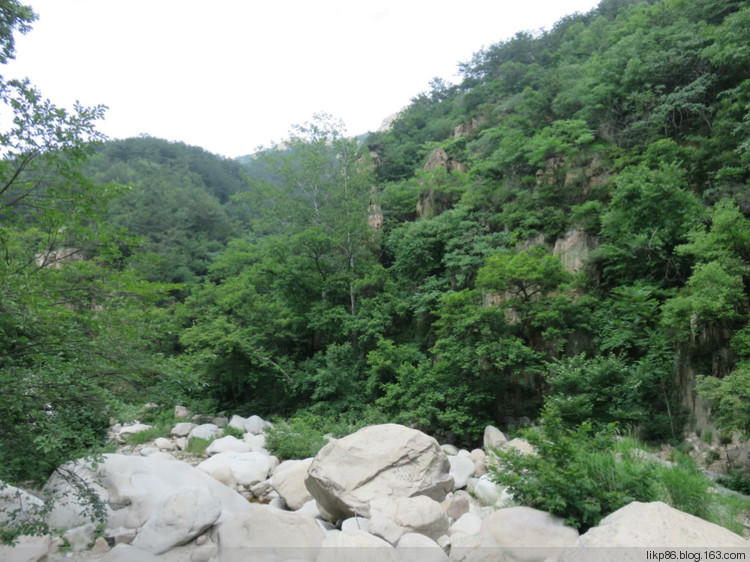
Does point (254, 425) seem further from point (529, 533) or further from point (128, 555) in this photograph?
point (529, 533)

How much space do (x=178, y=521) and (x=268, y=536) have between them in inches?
46.7

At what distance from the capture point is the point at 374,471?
6184mm

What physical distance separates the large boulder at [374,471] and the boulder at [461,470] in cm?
79

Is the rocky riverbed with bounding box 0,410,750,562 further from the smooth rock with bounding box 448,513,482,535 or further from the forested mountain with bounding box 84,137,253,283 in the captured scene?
the forested mountain with bounding box 84,137,253,283

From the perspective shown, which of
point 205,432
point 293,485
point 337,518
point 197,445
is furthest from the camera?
point 205,432

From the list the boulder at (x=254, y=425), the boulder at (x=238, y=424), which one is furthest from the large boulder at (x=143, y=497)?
the boulder at (x=254, y=425)

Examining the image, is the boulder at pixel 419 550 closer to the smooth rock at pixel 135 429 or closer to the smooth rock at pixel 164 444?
the smooth rock at pixel 164 444

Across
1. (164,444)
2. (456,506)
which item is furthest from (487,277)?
(164,444)

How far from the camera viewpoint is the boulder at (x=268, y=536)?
4.89 m

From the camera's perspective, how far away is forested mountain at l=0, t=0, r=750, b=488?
4605mm

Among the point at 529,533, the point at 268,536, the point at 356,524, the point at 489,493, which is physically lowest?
the point at 489,493

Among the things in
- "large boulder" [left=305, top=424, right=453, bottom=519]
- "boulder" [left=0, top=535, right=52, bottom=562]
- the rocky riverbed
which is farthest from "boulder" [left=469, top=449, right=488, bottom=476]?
"boulder" [left=0, top=535, right=52, bottom=562]

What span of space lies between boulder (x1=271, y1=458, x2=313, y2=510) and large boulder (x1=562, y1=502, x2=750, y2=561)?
4.64 metres

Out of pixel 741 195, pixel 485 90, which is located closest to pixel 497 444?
pixel 741 195
